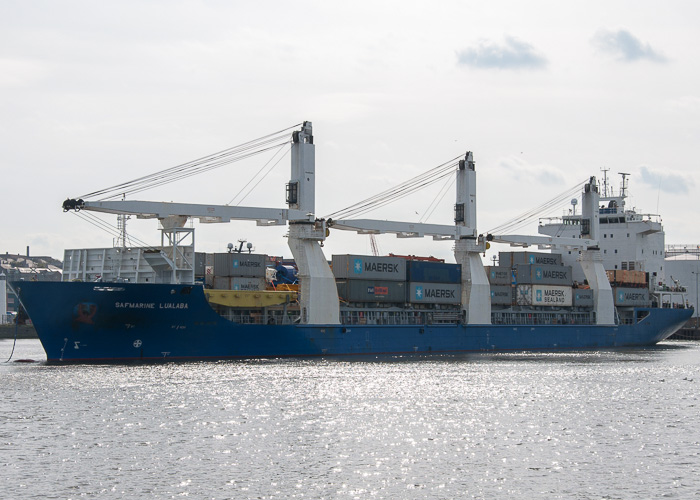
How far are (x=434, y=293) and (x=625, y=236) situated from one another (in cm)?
3044

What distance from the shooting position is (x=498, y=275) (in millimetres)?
71938

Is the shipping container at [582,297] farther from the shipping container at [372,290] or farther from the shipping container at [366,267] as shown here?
the shipping container at [366,267]

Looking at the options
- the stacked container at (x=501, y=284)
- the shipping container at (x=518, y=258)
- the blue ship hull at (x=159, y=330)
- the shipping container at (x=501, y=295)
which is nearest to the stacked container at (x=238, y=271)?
the blue ship hull at (x=159, y=330)

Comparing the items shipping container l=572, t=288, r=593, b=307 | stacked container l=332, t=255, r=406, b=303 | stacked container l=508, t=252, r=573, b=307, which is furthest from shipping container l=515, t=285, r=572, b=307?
stacked container l=332, t=255, r=406, b=303

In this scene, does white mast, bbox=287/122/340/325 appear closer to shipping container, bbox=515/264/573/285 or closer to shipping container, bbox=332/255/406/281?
shipping container, bbox=332/255/406/281

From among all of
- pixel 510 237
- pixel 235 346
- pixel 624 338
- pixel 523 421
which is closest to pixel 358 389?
pixel 523 421

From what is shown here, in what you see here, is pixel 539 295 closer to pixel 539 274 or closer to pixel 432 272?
pixel 539 274

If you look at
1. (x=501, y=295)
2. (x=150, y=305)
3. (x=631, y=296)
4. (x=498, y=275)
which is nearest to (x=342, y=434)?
(x=150, y=305)

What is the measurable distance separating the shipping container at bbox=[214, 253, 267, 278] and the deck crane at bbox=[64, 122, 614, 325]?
2.37 meters

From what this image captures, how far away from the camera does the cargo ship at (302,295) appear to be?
49594 millimetres

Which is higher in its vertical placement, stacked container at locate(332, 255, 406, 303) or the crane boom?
the crane boom

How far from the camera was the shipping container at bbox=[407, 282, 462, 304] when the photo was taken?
63.2 m

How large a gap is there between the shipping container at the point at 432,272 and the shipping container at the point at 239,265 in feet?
37.1

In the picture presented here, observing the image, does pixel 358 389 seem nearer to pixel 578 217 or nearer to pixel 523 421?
pixel 523 421
